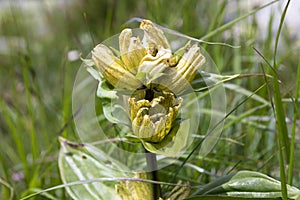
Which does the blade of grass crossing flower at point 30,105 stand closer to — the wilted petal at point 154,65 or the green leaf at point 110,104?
the green leaf at point 110,104

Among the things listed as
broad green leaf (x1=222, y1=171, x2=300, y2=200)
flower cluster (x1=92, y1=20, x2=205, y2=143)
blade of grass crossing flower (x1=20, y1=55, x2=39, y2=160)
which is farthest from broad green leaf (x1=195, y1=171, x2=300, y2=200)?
blade of grass crossing flower (x1=20, y1=55, x2=39, y2=160)

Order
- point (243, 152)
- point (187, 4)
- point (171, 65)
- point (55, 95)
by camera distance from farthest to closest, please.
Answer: point (55, 95), point (187, 4), point (243, 152), point (171, 65)

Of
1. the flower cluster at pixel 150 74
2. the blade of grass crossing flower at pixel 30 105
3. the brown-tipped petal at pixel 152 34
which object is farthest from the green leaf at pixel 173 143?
the blade of grass crossing flower at pixel 30 105

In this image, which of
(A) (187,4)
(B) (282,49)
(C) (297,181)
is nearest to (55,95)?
(A) (187,4)

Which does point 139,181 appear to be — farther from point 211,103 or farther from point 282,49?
point 282,49

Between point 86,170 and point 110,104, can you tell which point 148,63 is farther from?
point 86,170
